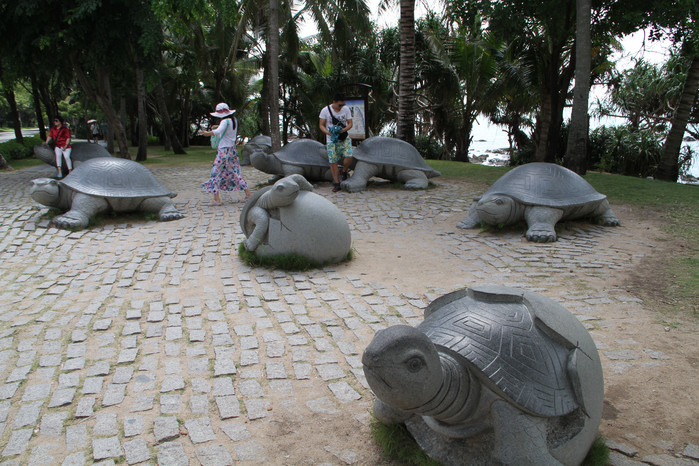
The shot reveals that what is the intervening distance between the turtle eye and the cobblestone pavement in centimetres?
88

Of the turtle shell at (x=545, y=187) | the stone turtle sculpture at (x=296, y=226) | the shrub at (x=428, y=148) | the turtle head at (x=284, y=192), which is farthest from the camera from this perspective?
the shrub at (x=428, y=148)

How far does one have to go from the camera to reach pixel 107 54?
12211 millimetres

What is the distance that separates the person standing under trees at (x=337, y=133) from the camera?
938cm

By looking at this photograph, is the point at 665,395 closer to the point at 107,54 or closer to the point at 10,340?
the point at 10,340

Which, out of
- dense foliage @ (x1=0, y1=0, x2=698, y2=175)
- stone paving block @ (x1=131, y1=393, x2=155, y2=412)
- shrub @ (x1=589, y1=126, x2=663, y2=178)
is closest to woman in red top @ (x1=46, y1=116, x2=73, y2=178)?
dense foliage @ (x1=0, y1=0, x2=698, y2=175)

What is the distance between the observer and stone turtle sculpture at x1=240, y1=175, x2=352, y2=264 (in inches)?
209

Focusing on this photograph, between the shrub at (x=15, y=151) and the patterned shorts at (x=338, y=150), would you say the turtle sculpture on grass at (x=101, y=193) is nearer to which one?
the patterned shorts at (x=338, y=150)

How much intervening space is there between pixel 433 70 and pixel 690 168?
34.8 ft

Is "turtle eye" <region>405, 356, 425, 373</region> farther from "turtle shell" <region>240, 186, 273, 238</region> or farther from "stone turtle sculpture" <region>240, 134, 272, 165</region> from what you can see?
"stone turtle sculpture" <region>240, 134, 272, 165</region>

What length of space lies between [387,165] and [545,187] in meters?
4.08

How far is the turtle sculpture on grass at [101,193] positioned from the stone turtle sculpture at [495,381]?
671 cm

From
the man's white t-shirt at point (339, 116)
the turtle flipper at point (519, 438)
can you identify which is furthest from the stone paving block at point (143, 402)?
the man's white t-shirt at point (339, 116)

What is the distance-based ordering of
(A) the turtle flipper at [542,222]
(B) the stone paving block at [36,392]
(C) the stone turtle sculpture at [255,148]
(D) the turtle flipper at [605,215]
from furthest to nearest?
(C) the stone turtle sculpture at [255,148] → (D) the turtle flipper at [605,215] → (A) the turtle flipper at [542,222] → (B) the stone paving block at [36,392]

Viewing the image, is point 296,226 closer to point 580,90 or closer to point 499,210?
point 499,210
